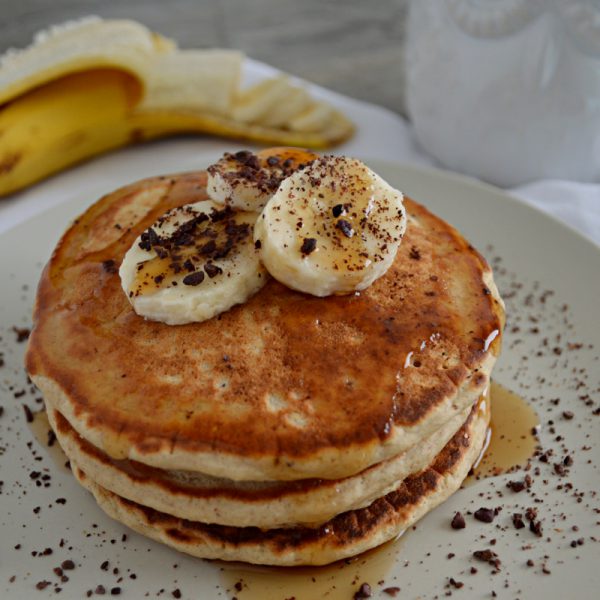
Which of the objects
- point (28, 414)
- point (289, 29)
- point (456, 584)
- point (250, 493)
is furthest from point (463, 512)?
point (289, 29)

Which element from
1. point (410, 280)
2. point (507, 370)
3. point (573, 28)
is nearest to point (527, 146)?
point (573, 28)

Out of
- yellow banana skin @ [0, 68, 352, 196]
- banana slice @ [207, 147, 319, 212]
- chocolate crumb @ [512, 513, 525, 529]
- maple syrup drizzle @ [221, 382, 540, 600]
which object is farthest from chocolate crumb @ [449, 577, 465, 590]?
yellow banana skin @ [0, 68, 352, 196]

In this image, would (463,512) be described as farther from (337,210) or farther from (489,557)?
(337,210)

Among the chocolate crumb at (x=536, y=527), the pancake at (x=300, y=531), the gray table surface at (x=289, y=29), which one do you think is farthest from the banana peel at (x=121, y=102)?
the chocolate crumb at (x=536, y=527)

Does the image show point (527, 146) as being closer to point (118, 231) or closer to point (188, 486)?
point (118, 231)

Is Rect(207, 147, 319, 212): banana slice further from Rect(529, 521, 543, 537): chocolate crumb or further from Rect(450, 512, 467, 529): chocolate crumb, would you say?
Rect(529, 521, 543, 537): chocolate crumb

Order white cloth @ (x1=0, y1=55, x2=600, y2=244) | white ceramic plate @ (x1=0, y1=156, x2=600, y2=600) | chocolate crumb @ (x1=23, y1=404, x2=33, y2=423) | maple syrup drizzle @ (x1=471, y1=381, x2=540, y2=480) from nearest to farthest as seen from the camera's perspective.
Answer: white ceramic plate @ (x1=0, y1=156, x2=600, y2=600), maple syrup drizzle @ (x1=471, y1=381, x2=540, y2=480), chocolate crumb @ (x1=23, y1=404, x2=33, y2=423), white cloth @ (x1=0, y1=55, x2=600, y2=244)
